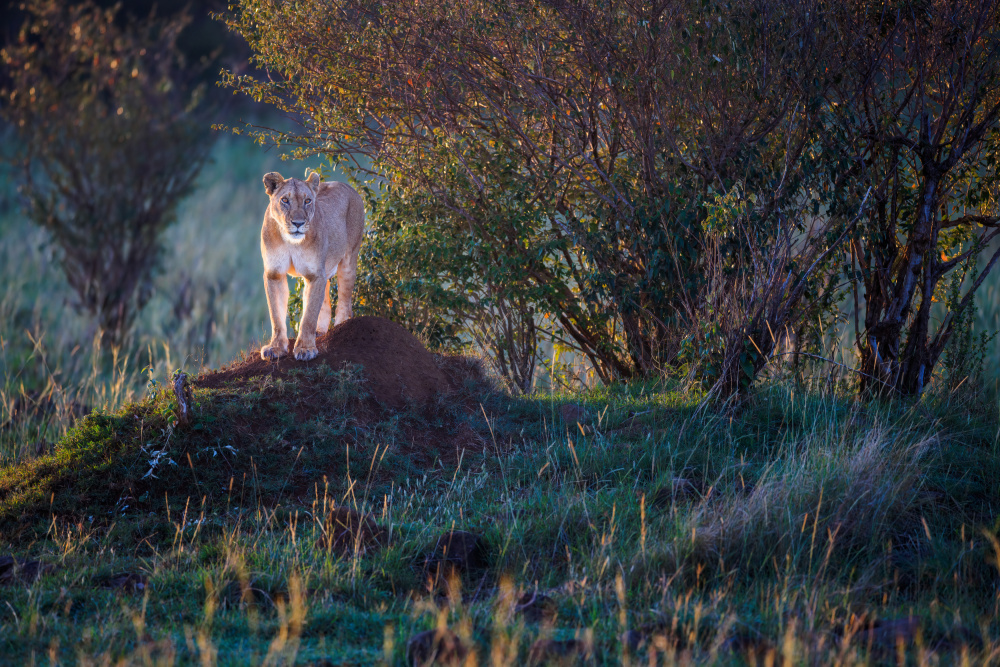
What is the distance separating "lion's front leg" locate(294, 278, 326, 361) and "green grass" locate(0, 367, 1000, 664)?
237mm

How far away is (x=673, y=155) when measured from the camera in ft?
25.1

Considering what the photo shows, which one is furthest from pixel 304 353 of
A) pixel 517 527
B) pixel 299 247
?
pixel 517 527

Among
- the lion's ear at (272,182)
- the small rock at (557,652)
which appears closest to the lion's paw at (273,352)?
the lion's ear at (272,182)

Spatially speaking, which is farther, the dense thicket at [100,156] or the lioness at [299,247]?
the dense thicket at [100,156]

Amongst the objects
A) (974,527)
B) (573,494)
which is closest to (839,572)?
(974,527)

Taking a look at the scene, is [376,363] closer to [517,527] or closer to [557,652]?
[517,527]

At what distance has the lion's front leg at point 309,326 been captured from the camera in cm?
689

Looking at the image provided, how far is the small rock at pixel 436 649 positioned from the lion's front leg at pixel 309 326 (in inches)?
132

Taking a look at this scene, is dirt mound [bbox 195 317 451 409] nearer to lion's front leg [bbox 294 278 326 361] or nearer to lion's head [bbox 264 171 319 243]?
lion's front leg [bbox 294 278 326 361]

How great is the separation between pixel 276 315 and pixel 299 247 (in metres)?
0.57

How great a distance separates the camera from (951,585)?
189 inches

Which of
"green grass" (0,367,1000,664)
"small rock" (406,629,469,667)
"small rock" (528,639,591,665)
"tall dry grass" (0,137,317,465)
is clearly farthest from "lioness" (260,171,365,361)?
"small rock" (528,639,591,665)

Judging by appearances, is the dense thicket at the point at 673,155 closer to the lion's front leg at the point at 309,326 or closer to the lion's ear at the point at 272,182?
the lion's front leg at the point at 309,326

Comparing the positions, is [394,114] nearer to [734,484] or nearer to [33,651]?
[734,484]
